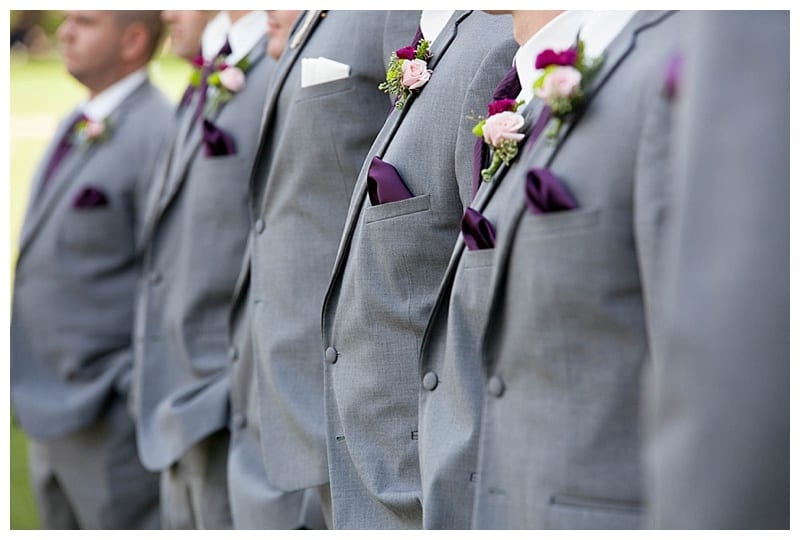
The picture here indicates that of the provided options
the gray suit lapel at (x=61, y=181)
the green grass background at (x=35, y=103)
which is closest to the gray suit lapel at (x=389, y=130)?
the gray suit lapel at (x=61, y=181)

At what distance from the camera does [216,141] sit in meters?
3.27

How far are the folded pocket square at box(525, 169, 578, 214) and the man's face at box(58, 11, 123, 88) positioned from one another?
2.98m

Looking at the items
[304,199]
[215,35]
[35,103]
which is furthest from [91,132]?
[35,103]

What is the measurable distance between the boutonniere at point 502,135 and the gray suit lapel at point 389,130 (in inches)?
17.1

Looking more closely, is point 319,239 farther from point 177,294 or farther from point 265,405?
point 177,294

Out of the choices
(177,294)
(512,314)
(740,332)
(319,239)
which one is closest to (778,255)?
(740,332)

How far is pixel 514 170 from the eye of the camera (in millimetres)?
1841

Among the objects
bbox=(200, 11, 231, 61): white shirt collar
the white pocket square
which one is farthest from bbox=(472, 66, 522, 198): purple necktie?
bbox=(200, 11, 231, 61): white shirt collar

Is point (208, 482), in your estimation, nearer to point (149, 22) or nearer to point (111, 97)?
point (111, 97)

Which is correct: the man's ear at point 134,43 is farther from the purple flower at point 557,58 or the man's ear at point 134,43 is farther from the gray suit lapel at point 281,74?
the purple flower at point 557,58

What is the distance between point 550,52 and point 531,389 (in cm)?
51

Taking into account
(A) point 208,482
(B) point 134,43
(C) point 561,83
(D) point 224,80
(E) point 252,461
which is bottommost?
(A) point 208,482

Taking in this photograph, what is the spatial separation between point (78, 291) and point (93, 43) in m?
0.92

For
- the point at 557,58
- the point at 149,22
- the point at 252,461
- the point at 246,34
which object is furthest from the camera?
the point at 149,22
